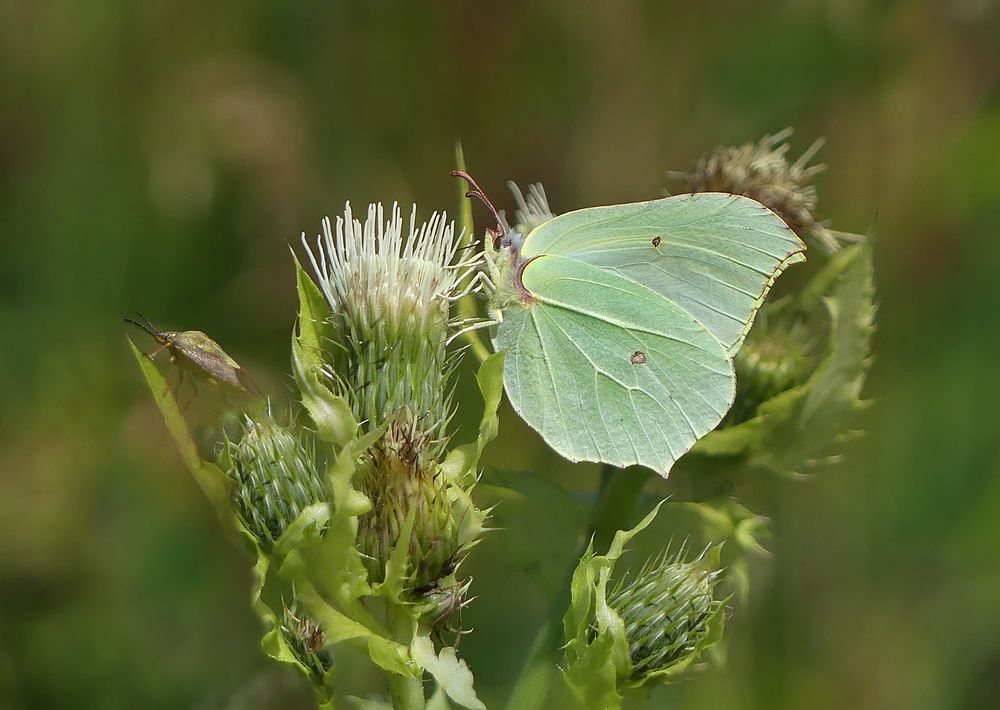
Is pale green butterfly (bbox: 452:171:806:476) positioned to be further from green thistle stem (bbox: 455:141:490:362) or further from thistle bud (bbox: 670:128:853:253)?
thistle bud (bbox: 670:128:853:253)

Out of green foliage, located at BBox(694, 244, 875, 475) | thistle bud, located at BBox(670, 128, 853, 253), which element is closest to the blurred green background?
green foliage, located at BBox(694, 244, 875, 475)

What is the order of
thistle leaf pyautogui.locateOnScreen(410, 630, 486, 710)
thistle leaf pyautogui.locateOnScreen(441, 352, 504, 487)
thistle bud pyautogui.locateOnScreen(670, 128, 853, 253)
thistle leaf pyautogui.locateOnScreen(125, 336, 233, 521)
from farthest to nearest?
thistle bud pyautogui.locateOnScreen(670, 128, 853, 253) < thistle leaf pyautogui.locateOnScreen(441, 352, 504, 487) < thistle leaf pyautogui.locateOnScreen(125, 336, 233, 521) < thistle leaf pyautogui.locateOnScreen(410, 630, 486, 710)

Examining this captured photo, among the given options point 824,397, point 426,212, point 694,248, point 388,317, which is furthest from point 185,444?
point 426,212

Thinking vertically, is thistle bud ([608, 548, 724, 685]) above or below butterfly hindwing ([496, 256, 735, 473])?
below

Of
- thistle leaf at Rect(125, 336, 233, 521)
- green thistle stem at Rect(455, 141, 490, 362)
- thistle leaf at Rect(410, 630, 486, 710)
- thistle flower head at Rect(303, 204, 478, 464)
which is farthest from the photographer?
green thistle stem at Rect(455, 141, 490, 362)

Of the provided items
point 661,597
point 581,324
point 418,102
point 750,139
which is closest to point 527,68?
point 418,102

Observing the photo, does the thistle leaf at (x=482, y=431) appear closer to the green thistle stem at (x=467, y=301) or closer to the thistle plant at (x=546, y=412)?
the thistle plant at (x=546, y=412)

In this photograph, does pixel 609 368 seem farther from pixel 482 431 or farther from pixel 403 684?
pixel 403 684

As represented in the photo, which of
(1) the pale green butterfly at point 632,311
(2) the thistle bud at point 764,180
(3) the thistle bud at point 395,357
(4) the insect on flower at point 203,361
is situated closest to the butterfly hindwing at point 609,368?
(1) the pale green butterfly at point 632,311
